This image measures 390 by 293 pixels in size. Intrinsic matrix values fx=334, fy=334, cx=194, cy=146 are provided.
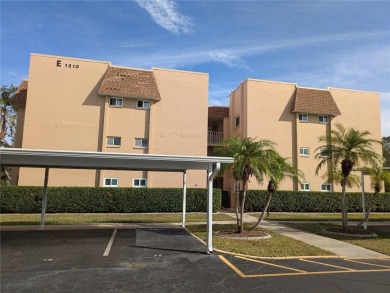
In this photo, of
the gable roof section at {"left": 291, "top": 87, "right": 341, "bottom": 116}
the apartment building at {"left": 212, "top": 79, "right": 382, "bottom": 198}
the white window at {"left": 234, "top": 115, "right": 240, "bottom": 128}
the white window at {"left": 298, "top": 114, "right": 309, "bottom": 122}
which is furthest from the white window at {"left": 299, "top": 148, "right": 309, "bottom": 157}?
the white window at {"left": 234, "top": 115, "right": 240, "bottom": 128}

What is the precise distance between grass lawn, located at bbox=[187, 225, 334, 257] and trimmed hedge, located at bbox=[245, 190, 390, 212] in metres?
10.6

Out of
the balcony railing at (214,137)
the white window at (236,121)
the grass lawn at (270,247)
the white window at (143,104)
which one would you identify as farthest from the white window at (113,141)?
the grass lawn at (270,247)

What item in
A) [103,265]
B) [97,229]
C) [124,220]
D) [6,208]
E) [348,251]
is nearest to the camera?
[103,265]

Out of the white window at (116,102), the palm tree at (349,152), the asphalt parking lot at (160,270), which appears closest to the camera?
the asphalt parking lot at (160,270)

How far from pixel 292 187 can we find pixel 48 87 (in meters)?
20.1

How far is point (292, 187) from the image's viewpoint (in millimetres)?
27141

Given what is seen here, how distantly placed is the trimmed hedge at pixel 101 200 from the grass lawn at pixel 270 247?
9.37m

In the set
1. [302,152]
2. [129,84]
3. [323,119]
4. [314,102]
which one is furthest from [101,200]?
[323,119]

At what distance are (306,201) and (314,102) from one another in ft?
27.7

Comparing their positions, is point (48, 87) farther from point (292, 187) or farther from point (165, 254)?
point (292, 187)

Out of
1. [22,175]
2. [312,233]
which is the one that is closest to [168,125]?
[22,175]

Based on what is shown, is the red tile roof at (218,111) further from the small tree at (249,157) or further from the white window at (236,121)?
the small tree at (249,157)

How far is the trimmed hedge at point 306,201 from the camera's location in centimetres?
2433

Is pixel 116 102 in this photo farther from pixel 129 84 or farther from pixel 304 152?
pixel 304 152
